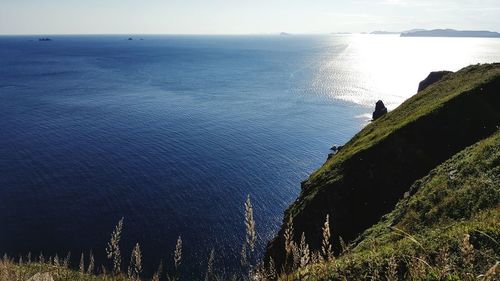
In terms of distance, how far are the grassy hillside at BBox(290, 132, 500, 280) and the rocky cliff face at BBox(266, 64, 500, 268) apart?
6900 mm

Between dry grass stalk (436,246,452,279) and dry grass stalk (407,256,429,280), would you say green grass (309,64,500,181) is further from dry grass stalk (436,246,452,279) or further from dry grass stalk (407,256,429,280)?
dry grass stalk (436,246,452,279)

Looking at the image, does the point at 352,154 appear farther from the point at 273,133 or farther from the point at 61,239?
the point at 273,133

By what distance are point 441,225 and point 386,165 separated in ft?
68.3

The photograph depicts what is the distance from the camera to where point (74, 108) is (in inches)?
4825

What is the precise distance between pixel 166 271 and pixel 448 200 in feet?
115

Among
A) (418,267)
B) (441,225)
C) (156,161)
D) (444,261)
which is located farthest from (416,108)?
(156,161)

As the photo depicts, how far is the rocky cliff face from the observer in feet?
117

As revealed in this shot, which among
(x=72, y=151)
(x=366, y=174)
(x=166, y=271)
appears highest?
(x=366, y=174)

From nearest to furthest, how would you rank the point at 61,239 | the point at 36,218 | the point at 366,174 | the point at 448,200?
the point at 448,200
the point at 366,174
the point at 61,239
the point at 36,218

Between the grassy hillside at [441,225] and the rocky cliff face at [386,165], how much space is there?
272 inches

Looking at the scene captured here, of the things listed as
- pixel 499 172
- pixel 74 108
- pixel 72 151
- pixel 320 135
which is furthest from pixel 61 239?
pixel 74 108

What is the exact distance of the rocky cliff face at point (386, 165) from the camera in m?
35.6

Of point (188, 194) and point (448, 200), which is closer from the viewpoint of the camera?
point (448, 200)

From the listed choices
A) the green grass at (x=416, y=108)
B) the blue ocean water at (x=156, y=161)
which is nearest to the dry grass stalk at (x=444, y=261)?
the green grass at (x=416, y=108)
